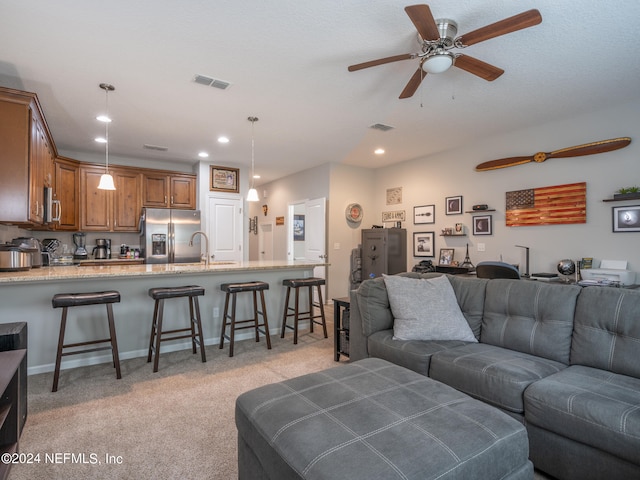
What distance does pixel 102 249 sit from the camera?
558cm

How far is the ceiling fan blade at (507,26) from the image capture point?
1856 millimetres

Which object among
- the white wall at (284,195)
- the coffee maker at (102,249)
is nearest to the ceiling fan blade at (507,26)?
the white wall at (284,195)

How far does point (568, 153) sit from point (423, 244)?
7.76 feet

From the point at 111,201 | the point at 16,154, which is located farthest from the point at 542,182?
the point at 111,201

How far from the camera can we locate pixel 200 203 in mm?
5980

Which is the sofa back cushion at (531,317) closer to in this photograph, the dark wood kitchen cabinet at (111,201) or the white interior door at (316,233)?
the white interior door at (316,233)

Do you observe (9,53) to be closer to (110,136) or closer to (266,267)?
(110,136)

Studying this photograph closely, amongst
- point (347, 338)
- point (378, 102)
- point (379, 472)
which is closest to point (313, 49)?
point (378, 102)

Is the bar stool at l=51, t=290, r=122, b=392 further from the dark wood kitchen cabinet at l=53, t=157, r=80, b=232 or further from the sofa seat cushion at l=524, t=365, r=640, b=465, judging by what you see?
the sofa seat cushion at l=524, t=365, r=640, b=465

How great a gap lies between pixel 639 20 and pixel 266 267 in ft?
11.9

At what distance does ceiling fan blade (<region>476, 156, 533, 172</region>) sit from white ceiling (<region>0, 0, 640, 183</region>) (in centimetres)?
40

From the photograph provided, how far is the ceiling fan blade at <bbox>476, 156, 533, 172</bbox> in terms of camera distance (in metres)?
4.44

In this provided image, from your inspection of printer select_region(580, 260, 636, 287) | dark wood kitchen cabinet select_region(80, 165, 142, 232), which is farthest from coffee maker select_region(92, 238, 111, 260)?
printer select_region(580, 260, 636, 287)

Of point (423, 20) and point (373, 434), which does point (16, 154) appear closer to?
point (423, 20)
